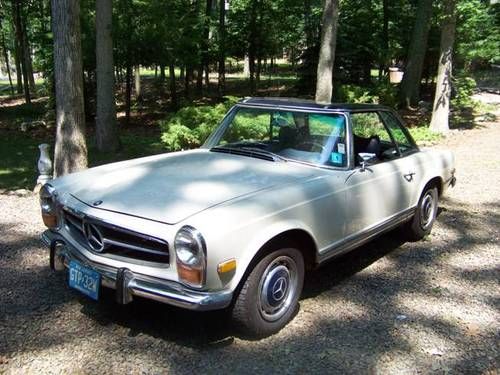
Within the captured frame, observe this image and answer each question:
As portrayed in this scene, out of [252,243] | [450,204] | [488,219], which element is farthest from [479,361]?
→ [450,204]

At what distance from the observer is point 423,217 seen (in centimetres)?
559

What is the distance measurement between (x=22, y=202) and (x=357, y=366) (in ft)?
18.3

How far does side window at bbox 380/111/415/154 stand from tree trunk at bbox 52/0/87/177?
4582 millimetres

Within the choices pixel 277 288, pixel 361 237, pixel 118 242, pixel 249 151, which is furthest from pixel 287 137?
pixel 118 242

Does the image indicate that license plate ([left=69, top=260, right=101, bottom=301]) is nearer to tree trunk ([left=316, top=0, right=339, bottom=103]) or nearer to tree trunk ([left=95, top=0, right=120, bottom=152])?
tree trunk ([left=316, top=0, right=339, bottom=103])

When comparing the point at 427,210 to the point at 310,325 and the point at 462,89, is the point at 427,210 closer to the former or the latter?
the point at 310,325

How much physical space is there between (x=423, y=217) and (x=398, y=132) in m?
1.04

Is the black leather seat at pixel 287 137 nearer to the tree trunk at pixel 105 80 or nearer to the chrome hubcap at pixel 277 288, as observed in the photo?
the chrome hubcap at pixel 277 288

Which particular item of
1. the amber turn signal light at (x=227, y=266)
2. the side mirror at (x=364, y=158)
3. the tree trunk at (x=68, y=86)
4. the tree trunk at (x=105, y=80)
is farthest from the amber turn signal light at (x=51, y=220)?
the tree trunk at (x=105, y=80)

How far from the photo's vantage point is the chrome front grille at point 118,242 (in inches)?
122

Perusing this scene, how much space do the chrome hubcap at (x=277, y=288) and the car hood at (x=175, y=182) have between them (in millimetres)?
572

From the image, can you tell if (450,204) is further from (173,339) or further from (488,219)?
(173,339)

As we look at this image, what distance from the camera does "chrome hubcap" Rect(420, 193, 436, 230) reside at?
553 cm

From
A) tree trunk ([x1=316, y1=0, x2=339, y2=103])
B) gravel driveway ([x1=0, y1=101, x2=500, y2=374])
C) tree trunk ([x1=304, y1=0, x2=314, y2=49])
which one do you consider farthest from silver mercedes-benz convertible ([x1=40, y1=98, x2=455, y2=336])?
tree trunk ([x1=304, y1=0, x2=314, y2=49])
